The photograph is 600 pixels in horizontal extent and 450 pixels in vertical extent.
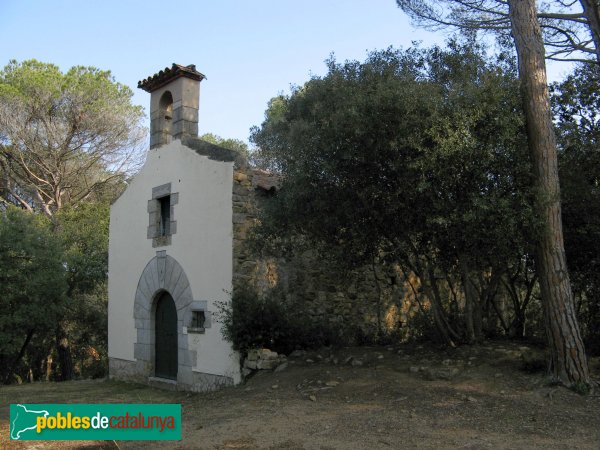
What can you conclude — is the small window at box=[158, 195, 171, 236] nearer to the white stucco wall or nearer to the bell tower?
the white stucco wall

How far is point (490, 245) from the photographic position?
6.56 m

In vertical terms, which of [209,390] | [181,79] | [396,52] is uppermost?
[181,79]

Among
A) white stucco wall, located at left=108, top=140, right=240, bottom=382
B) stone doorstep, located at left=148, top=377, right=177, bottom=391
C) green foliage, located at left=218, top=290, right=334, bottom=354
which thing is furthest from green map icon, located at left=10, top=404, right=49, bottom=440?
stone doorstep, located at left=148, top=377, right=177, bottom=391

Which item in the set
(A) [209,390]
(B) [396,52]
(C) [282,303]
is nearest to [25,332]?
(A) [209,390]

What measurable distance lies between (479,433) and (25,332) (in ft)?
39.4

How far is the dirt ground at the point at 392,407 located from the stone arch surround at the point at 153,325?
2.31ft

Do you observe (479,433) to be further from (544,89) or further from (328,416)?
(544,89)

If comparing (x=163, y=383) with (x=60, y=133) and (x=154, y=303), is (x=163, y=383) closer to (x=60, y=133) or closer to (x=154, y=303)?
(x=154, y=303)

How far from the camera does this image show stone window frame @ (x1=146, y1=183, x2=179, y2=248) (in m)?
10.3

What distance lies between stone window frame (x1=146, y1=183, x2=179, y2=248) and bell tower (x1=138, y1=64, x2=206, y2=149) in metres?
1.02

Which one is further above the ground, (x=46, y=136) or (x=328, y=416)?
(x=46, y=136)

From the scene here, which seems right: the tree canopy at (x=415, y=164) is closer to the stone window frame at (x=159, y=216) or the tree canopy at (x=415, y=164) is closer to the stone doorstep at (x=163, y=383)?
the stone window frame at (x=159, y=216)

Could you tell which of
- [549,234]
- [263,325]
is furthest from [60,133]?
[549,234]

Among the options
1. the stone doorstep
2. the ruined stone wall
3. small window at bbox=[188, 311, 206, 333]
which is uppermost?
the ruined stone wall
